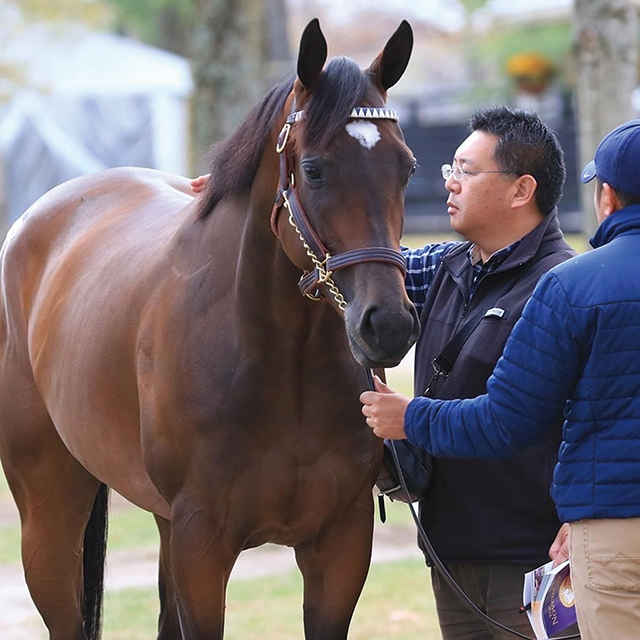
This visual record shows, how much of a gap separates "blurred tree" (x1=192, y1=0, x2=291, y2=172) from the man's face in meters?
4.93

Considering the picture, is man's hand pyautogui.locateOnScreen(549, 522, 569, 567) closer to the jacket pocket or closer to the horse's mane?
the jacket pocket

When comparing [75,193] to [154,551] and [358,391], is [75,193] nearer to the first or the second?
[358,391]

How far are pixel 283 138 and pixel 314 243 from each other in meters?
0.27

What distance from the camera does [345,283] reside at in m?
2.27

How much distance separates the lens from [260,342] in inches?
103

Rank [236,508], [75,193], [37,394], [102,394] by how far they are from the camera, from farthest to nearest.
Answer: [75,193]
[37,394]
[102,394]
[236,508]

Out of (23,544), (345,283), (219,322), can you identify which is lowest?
(23,544)

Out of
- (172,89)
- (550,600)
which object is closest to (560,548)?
(550,600)

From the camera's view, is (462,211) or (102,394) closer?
(462,211)

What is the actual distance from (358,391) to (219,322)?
388mm

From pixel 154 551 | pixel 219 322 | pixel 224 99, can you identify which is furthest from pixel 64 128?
pixel 219 322

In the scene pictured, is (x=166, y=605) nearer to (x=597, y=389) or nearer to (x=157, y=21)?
(x=597, y=389)

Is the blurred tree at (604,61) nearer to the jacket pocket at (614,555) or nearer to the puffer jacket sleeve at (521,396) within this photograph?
the puffer jacket sleeve at (521,396)

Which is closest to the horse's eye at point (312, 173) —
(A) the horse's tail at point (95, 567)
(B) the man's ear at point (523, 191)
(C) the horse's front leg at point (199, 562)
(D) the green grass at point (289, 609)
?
(B) the man's ear at point (523, 191)
